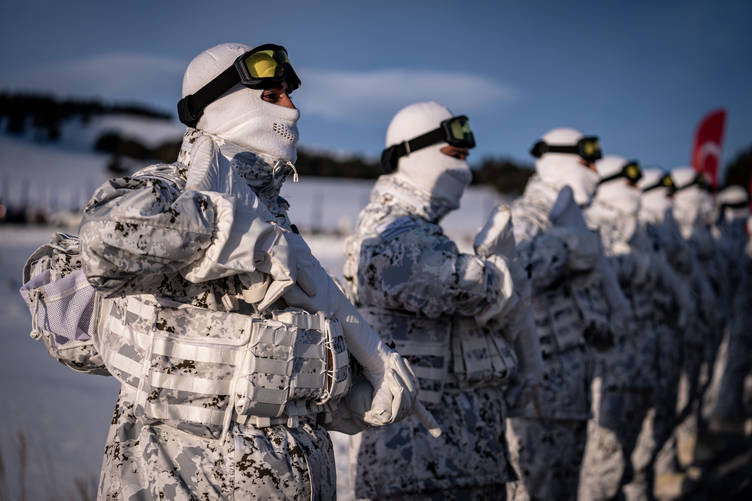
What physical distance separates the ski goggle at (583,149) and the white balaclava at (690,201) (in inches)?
235

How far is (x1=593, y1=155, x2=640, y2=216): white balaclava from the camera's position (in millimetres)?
8406

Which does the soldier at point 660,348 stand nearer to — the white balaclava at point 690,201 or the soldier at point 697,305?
the soldier at point 697,305

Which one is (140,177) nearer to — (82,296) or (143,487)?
(82,296)

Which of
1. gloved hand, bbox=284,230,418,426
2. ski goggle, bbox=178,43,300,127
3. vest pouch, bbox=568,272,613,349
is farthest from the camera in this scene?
vest pouch, bbox=568,272,613,349

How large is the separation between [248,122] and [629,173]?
6.52 meters

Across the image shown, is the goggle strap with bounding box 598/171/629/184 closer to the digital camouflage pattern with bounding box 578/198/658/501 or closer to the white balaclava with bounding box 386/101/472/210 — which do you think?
the digital camouflage pattern with bounding box 578/198/658/501

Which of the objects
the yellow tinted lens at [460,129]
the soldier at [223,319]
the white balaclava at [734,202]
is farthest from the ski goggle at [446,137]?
the white balaclava at [734,202]

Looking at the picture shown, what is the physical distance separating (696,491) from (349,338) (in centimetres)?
697

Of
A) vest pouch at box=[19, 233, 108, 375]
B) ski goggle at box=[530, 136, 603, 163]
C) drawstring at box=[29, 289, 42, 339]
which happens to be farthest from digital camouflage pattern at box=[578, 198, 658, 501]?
drawstring at box=[29, 289, 42, 339]

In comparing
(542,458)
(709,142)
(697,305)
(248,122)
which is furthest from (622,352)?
(709,142)

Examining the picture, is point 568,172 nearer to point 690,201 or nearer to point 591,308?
point 591,308

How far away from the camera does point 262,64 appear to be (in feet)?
8.86

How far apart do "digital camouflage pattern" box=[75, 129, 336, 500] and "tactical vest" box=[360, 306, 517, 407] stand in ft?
4.45

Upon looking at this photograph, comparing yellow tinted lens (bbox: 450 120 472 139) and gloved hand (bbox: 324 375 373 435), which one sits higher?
yellow tinted lens (bbox: 450 120 472 139)
